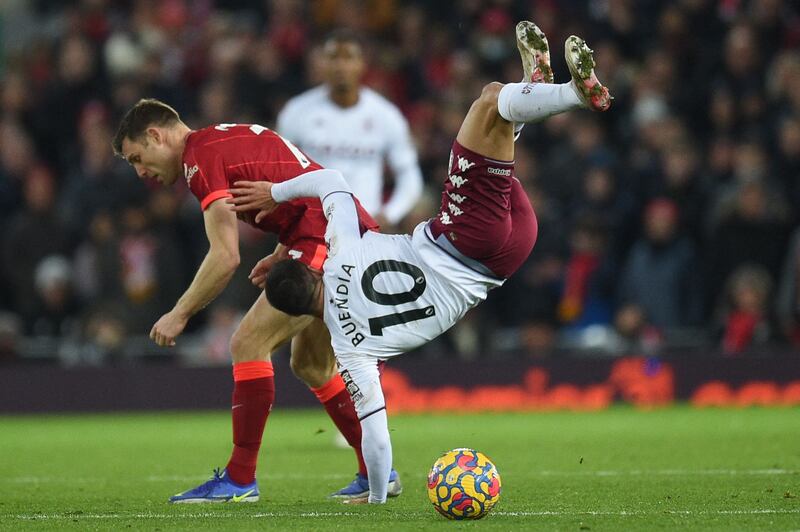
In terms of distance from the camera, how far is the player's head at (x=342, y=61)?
392 inches

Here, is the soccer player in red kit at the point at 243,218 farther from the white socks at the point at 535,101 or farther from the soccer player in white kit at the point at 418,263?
the white socks at the point at 535,101

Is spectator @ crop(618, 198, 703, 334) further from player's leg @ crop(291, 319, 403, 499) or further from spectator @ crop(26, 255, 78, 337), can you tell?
player's leg @ crop(291, 319, 403, 499)

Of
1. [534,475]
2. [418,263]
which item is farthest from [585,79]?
[534,475]

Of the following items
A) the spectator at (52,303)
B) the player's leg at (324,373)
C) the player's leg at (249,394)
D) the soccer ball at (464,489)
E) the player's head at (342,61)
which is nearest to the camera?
the soccer ball at (464,489)

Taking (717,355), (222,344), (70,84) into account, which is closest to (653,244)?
(717,355)

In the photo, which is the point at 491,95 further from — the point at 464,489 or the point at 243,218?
the point at 464,489

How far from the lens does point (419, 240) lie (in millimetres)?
6895

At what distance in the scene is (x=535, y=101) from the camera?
6559mm

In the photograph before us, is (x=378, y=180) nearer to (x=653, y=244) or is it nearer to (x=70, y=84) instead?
(x=653, y=244)

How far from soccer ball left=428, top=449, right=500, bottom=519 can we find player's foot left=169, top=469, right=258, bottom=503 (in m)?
1.33

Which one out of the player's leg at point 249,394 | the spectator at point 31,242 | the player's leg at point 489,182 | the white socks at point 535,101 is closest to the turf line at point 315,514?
the player's leg at point 249,394

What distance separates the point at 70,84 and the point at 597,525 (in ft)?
42.3

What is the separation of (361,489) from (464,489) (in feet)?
4.23

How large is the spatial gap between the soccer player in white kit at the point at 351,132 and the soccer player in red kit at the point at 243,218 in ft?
8.39
